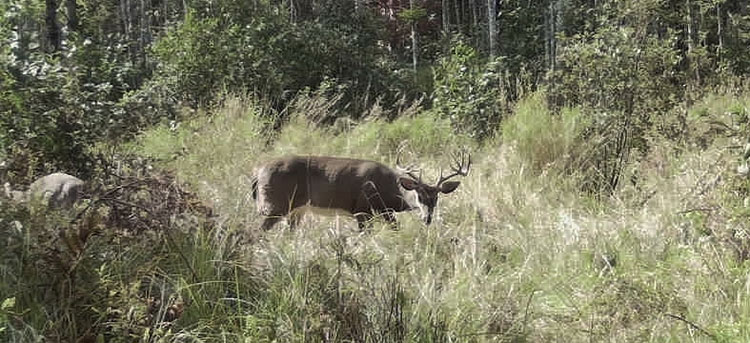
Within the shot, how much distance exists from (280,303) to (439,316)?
2.60ft

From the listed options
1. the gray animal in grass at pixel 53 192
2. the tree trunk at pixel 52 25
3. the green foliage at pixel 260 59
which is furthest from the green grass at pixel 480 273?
the green foliage at pixel 260 59

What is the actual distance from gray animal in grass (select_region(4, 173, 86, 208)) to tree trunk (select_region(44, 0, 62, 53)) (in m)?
3.37

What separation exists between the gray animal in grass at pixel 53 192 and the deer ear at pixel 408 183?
10.3ft

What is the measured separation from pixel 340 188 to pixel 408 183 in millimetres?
676

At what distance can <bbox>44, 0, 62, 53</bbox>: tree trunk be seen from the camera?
29.7 ft

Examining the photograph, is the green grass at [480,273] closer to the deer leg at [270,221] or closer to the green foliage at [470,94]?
the deer leg at [270,221]

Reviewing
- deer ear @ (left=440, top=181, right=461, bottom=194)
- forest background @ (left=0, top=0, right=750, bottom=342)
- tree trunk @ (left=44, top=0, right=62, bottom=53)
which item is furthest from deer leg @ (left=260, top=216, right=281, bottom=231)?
tree trunk @ (left=44, top=0, right=62, bottom=53)

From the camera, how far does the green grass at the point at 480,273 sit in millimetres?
4020

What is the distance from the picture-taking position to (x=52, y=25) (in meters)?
9.16

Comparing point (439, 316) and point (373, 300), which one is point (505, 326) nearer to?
point (439, 316)

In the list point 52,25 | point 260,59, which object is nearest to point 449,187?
point 52,25

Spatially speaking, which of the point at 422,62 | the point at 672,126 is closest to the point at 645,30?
the point at 672,126

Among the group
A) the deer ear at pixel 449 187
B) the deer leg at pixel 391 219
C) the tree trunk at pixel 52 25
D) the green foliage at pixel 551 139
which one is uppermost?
the tree trunk at pixel 52 25

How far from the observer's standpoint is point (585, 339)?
4387 millimetres
